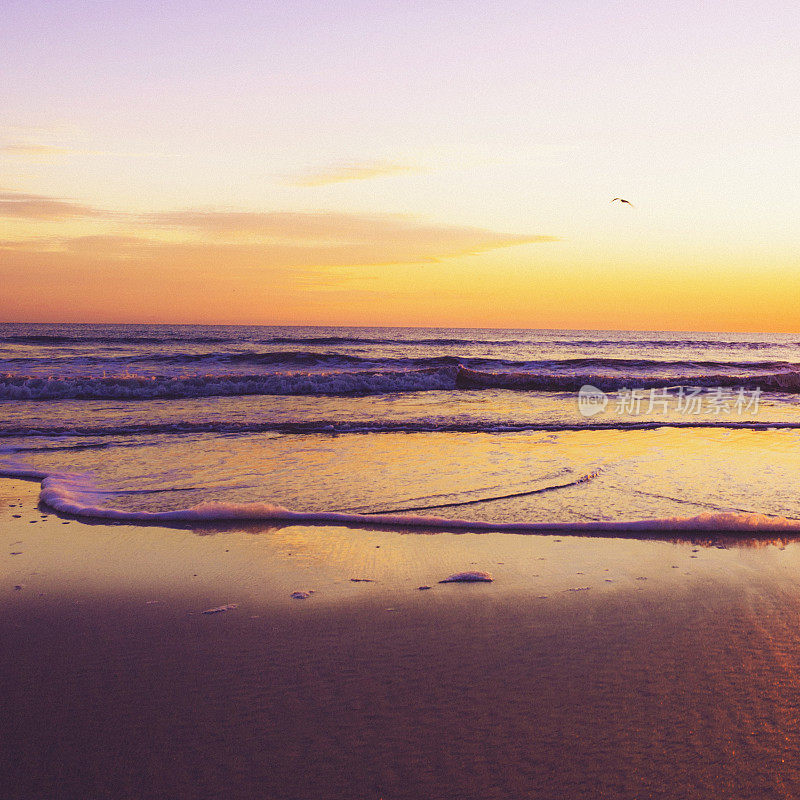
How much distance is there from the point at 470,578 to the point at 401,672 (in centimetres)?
112

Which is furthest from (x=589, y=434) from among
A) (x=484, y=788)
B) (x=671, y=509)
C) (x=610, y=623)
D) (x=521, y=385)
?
(x=521, y=385)

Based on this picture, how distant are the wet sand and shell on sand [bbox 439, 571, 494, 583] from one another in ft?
0.32

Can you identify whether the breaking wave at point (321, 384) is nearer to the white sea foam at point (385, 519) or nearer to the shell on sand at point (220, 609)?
the white sea foam at point (385, 519)

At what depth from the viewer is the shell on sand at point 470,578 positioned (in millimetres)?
3594

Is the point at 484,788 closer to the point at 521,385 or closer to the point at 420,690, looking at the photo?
the point at 420,690

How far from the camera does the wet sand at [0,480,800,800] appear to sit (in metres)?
1.97

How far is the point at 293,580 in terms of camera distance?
3.64 metres

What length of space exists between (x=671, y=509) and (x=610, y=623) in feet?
7.27

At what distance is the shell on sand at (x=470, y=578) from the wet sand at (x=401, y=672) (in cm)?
10
